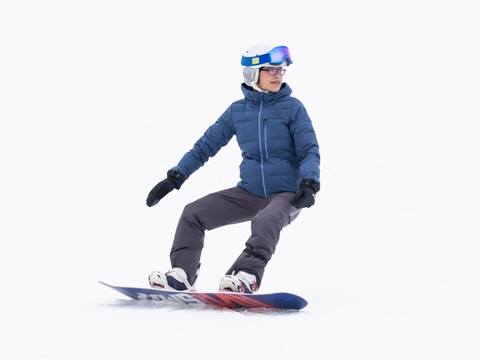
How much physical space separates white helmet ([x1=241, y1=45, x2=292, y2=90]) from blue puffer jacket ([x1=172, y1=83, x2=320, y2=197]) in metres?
0.14

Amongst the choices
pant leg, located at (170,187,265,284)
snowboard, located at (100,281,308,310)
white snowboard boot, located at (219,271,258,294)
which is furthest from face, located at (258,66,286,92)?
snowboard, located at (100,281,308,310)

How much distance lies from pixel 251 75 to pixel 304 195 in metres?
1.15

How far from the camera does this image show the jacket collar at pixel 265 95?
578 centimetres

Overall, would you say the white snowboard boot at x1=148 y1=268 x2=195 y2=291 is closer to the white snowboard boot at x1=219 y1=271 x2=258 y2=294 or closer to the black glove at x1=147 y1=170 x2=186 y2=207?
the white snowboard boot at x1=219 y1=271 x2=258 y2=294

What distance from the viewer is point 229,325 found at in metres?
4.49

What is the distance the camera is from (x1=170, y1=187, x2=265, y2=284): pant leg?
5539mm

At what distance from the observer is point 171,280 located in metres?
5.38

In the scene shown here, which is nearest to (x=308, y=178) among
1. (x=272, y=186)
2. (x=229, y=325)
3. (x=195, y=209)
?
(x=272, y=186)

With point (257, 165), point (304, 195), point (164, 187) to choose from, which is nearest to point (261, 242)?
point (304, 195)

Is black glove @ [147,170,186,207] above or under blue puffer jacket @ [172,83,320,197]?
under

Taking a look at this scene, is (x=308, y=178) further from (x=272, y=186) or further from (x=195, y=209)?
(x=195, y=209)

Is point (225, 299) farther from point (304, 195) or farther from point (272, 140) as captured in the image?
point (272, 140)

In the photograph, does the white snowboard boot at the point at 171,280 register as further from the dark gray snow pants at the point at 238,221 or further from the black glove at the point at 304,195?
the black glove at the point at 304,195

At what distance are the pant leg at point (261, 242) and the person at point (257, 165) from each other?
1.7 inches
